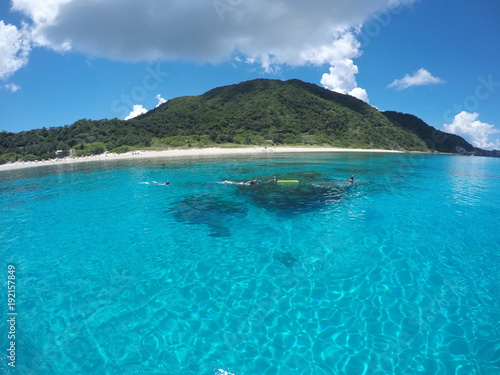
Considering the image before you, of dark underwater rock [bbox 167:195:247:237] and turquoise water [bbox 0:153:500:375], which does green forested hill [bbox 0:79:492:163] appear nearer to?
dark underwater rock [bbox 167:195:247:237]

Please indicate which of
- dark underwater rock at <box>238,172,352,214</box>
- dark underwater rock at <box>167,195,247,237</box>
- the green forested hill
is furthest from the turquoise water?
the green forested hill

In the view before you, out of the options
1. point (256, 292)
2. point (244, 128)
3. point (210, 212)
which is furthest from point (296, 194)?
point (244, 128)

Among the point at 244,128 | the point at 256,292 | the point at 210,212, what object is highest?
the point at 244,128

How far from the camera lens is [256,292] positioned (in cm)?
741

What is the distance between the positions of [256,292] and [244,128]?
349 ft

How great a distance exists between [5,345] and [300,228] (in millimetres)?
10781

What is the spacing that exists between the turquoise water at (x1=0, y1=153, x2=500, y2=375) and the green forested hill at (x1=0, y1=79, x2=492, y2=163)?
6950 cm

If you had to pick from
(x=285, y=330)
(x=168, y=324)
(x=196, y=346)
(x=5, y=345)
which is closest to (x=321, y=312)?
(x=285, y=330)

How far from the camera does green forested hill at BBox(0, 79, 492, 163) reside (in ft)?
252

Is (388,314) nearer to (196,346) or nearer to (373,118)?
(196,346)

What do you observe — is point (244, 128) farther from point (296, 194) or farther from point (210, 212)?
point (210, 212)

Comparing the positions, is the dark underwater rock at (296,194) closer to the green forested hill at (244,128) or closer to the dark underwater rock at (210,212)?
the dark underwater rock at (210,212)

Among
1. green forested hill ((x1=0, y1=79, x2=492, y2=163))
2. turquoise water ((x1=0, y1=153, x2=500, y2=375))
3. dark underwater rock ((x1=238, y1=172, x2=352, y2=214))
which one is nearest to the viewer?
turquoise water ((x1=0, y1=153, x2=500, y2=375))

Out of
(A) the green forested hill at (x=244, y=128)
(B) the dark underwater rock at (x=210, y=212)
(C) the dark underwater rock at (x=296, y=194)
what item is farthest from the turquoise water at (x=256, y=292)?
(A) the green forested hill at (x=244, y=128)
